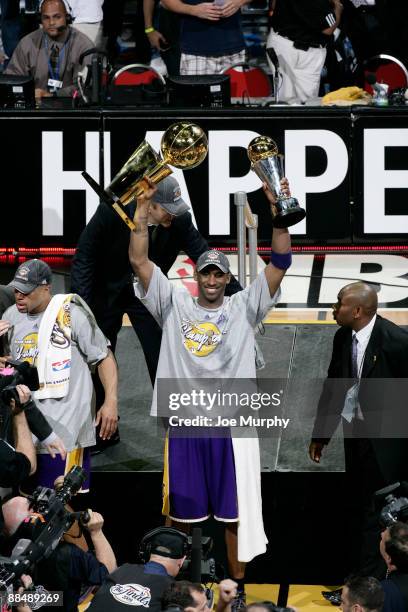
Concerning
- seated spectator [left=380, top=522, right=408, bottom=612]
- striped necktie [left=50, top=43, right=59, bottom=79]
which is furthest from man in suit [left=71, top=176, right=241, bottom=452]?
striped necktie [left=50, top=43, right=59, bottom=79]

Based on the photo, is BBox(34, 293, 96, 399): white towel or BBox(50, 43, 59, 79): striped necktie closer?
BBox(34, 293, 96, 399): white towel

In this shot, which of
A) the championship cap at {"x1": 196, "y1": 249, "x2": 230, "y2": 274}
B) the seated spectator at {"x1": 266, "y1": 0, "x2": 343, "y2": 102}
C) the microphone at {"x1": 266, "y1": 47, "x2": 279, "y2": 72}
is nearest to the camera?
the championship cap at {"x1": 196, "y1": 249, "x2": 230, "y2": 274}

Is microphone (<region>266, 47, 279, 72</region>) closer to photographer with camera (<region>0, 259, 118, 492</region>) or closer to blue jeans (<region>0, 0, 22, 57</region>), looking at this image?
blue jeans (<region>0, 0, 22, 57</region>)

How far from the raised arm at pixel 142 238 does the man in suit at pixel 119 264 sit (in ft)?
2.89

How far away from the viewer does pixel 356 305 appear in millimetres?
8031

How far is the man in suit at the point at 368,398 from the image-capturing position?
26.3ft

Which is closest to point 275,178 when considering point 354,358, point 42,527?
point 354,358

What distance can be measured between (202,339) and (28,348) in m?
0.98

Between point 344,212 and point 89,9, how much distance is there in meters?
3.84

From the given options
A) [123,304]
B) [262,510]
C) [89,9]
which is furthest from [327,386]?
[89,9]

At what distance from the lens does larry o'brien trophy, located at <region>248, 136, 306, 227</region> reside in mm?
7168

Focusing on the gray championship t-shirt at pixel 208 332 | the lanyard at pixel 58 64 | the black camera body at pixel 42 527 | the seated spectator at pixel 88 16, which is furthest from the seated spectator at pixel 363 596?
the seated spectator at pixel 88 16

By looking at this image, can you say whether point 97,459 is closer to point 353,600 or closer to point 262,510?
point 262,510

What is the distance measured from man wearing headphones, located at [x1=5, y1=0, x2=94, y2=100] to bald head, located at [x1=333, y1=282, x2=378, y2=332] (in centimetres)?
564
